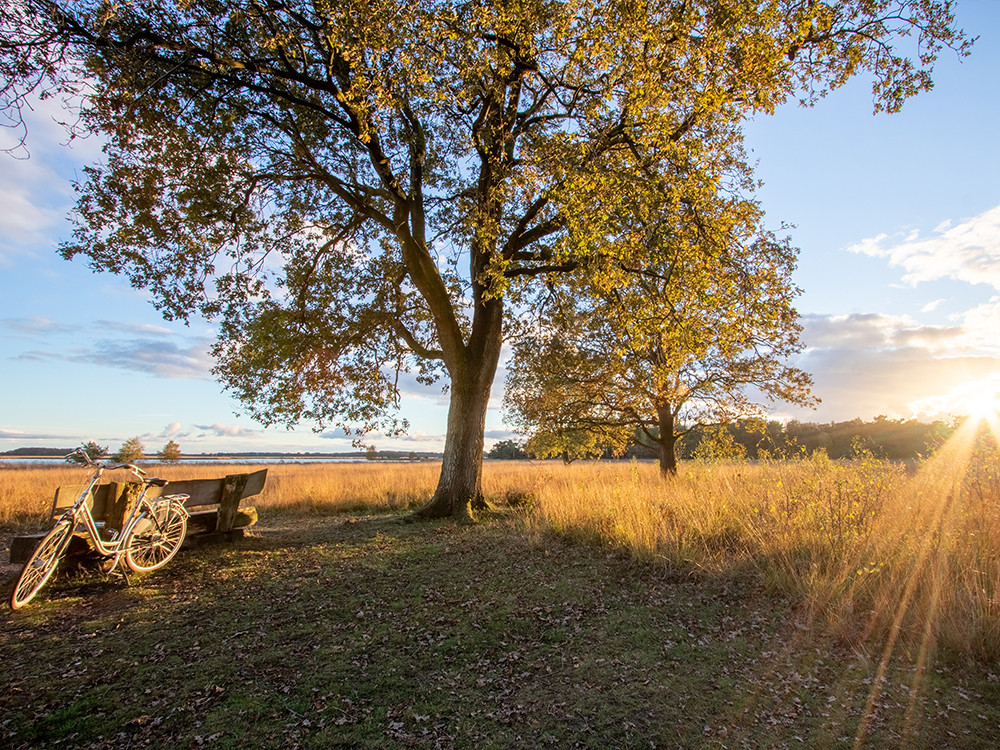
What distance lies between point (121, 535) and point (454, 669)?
488cm

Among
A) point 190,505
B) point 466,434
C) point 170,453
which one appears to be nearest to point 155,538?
point 190,505

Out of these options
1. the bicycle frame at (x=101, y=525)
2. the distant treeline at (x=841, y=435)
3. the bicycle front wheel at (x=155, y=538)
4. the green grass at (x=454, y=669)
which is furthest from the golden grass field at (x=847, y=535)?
the distant treeline at (x=841, y=435)

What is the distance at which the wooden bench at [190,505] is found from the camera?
21.3ft

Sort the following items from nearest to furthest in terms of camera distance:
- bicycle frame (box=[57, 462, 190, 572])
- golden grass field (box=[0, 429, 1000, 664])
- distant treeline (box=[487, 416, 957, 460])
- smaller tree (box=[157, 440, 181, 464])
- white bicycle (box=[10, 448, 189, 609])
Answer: golden grass field (box=[0, 429, 1000, 664]), white bicycle (box=[10, 448, 189, 609]), bicycle frame (box=[57, 462, 190, 572]), distant treeline (box=[487, 416, 957, 460]), smaller tree (box=[157, 440, 181, 464])

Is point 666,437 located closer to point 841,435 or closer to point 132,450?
point 841,435

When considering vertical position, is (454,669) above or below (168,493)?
below

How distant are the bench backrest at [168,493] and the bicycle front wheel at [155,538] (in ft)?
0.83

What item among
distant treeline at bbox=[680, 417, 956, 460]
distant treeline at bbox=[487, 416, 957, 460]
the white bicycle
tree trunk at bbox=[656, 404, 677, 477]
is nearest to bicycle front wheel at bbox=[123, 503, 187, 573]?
the white bicycle

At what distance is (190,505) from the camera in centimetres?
829

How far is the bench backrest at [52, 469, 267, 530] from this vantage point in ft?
Result: 21.9

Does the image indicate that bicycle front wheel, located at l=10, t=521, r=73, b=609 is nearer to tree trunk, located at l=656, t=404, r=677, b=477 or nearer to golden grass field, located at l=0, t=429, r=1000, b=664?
golden grass field, located at l=0, t=429, r=1000, b=664

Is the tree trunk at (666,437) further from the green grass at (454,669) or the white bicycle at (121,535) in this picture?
the white bicycle at (121,535)

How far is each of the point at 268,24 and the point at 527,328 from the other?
9.75 meters

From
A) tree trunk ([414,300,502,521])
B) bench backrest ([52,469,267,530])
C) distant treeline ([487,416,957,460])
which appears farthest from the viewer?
distant treeline ([487,416,957,460])
